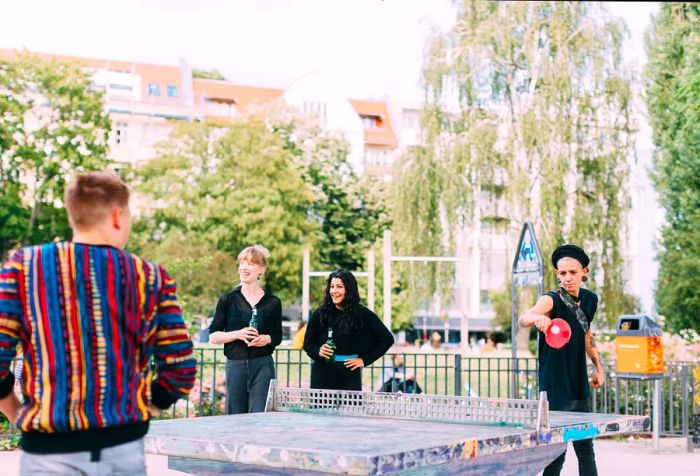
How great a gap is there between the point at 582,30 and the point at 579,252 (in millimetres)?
18877

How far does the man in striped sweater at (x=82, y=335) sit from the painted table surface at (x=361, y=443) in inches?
30.7

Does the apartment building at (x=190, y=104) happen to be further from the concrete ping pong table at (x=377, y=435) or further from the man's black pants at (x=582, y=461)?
the concrete ping pong table at (x=377, y=435)

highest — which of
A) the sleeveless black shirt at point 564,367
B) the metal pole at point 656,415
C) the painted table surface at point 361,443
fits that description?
the sleeveless black shirt at point 564,367

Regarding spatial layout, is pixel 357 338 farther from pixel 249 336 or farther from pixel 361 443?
pixel 361 443

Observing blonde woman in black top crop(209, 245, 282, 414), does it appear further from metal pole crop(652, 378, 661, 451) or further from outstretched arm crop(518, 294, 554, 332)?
metal pole crop(652, 378, 661, 451)

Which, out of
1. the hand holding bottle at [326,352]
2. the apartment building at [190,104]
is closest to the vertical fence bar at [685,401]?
the hand holding bottle at [326,352]

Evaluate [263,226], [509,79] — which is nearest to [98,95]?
[263,226]

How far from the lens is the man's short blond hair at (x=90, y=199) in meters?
3.05

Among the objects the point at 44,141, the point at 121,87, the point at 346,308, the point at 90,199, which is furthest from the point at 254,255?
the point at 121,87

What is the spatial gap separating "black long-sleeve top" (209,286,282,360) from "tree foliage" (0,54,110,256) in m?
31.8

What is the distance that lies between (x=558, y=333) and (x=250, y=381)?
8.43ft

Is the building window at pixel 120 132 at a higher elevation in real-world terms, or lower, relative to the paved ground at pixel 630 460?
higher

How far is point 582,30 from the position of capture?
2445 cm

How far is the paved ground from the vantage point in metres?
9.62
